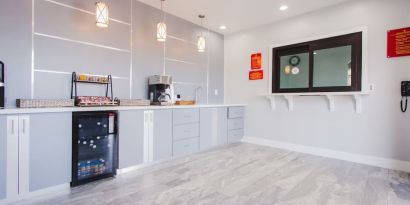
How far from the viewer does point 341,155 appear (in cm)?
346

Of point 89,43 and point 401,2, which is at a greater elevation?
point 401,2

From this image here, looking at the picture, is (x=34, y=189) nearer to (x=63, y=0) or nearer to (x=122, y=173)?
(x=122, y=173)

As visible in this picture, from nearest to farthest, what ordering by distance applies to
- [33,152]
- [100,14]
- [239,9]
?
[33,152] → [100,14] → [239,9]

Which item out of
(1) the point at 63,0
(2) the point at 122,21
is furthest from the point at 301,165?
(1) the point at 63,0

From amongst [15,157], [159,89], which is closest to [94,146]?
[15,157]

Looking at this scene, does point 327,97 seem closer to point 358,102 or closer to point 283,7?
point 358,102

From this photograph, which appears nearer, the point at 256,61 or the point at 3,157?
the point at 3,157

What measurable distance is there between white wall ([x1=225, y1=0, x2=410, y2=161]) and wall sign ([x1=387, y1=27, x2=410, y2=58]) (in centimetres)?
6

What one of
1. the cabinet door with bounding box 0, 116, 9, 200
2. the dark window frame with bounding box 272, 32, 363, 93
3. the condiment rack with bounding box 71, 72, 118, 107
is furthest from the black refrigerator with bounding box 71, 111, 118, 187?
the dark window frame with bounding box 272, 32, 363, 93

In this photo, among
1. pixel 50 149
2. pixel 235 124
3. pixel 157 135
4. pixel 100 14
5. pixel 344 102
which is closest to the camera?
pixel 50 149

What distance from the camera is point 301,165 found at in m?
3.12

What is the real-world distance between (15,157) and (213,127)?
289 cm

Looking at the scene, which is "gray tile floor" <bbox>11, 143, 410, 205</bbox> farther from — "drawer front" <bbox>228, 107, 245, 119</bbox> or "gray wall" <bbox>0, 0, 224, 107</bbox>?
"gray wall" <bbox>0, 0, 224, 107</bbox>

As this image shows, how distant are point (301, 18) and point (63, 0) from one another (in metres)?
3.87
